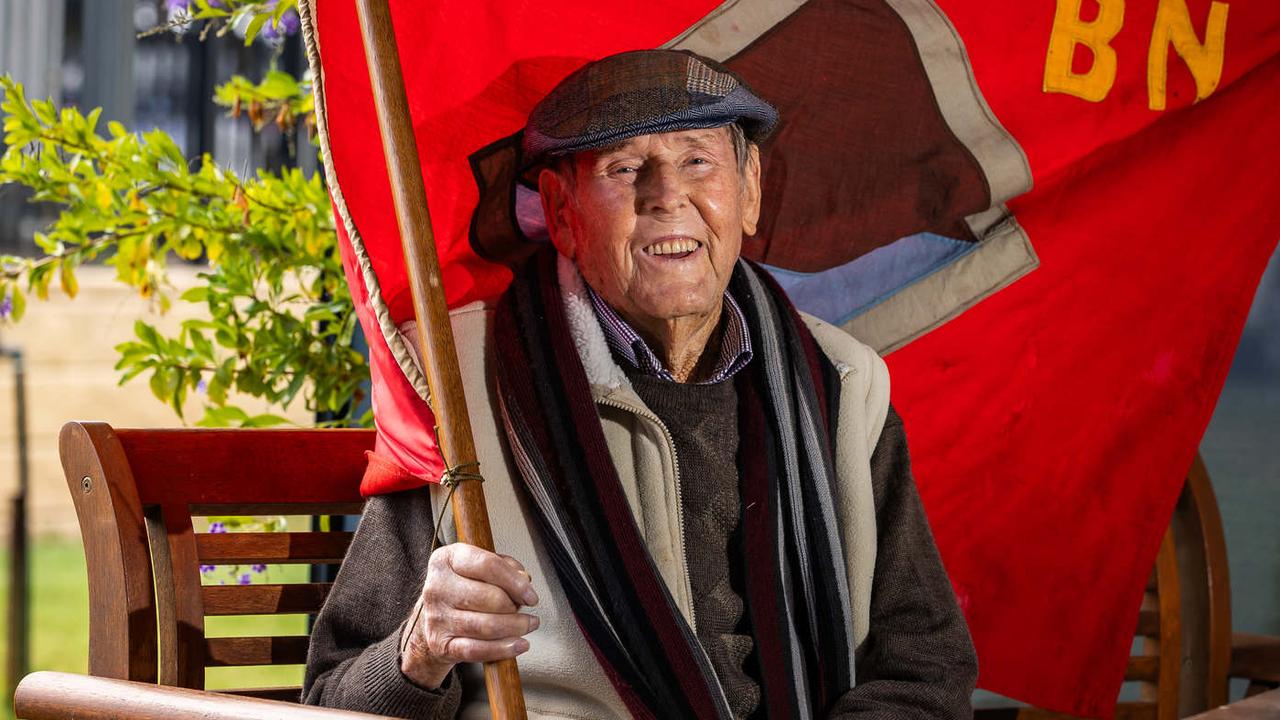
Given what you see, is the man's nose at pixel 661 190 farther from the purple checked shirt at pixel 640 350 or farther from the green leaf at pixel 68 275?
the green leaf at pixel 68 275

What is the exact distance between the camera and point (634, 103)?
6.40 ft

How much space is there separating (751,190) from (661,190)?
196 millimetres

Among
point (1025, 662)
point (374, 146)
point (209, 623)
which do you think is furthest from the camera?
point (209, 623)

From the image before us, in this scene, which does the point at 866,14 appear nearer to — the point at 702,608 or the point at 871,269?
the point at 871,269

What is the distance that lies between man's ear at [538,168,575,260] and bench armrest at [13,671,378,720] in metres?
0.78

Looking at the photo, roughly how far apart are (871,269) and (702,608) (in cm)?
77

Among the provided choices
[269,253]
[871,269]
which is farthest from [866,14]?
[269,253]

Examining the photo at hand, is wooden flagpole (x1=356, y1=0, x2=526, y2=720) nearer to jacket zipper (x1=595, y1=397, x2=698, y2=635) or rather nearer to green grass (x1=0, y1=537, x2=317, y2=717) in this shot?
jacket zipper (x1=595, y1=397, x2=698, y2=635)

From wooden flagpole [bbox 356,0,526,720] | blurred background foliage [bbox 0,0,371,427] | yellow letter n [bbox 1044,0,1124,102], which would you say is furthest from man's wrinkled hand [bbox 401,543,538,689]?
yellow letter n [bbox 1044,0,1124,102]

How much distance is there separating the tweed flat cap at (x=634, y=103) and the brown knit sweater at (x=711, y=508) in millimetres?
351

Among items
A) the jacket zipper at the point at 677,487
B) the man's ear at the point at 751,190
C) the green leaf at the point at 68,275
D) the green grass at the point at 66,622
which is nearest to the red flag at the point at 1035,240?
the man's ear at the point at 751,190

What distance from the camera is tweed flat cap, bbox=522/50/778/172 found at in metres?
1.95

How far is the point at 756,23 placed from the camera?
7.61 ft

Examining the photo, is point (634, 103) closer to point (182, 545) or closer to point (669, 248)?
point (669, 248)
